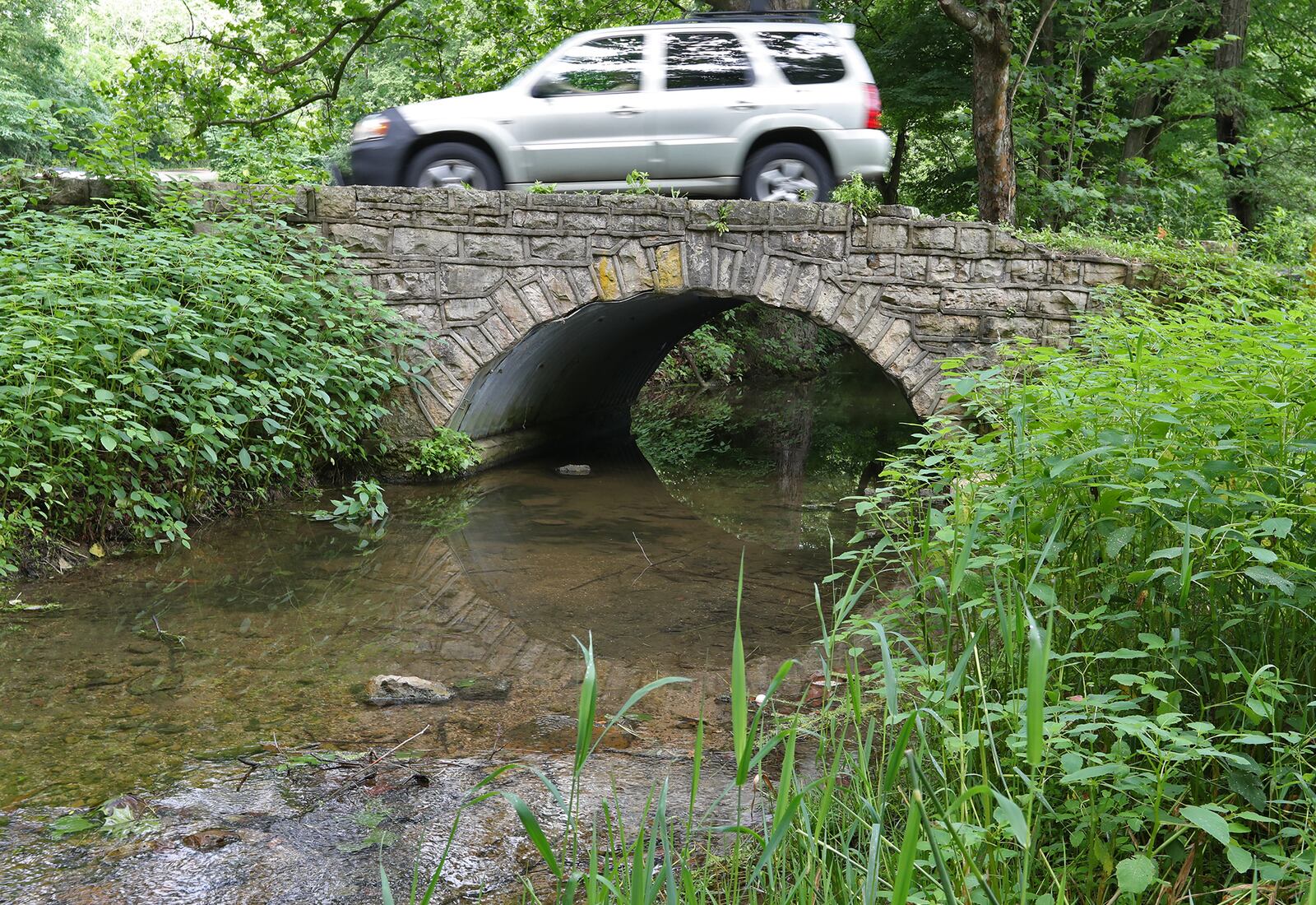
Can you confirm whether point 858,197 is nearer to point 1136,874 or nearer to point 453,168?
point 453,168

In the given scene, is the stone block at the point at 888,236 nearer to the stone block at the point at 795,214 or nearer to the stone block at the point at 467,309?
the stone block at the point at 795,214

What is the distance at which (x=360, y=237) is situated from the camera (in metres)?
7.67

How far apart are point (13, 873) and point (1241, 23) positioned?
44.7ft

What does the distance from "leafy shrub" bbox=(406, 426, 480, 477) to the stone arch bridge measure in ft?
0.51

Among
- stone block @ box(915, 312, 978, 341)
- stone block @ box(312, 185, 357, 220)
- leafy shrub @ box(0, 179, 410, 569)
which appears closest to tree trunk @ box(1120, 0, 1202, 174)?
stone block @ box(915, 312, 978, 341)

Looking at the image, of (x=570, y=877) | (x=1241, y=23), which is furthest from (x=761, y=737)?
(x=1241, y=23)

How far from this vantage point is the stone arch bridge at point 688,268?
7383mm

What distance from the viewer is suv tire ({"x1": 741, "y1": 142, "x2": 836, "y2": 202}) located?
26.1 feet

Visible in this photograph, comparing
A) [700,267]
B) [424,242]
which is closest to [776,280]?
[700,267]

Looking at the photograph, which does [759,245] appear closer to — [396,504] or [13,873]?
[396,504]

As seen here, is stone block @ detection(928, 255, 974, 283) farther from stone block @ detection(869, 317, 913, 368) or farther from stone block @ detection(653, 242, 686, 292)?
stone block @ detection(653, 242, 686, 292)

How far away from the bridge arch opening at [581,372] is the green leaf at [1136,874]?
235 inches

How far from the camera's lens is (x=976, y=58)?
9.17 meters

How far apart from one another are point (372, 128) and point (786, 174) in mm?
3232
